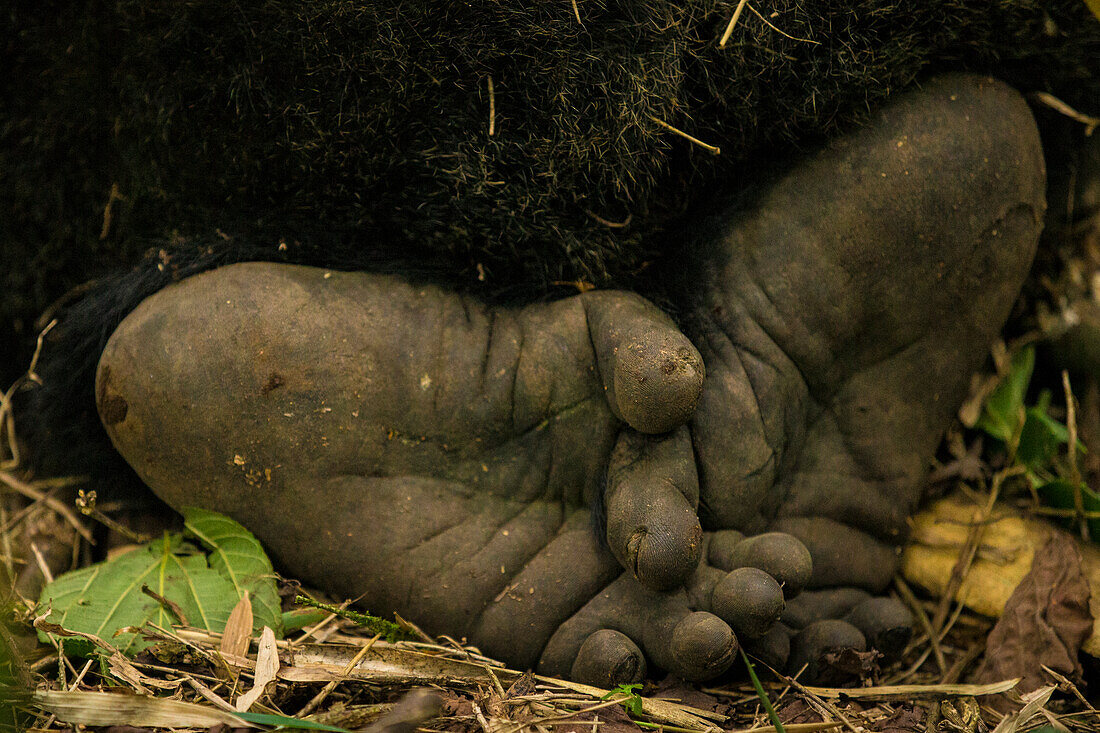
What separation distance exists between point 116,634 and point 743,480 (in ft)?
3.51

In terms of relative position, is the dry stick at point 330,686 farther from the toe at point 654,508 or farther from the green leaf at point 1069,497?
the green leaf at point 1069,497

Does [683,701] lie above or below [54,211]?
below

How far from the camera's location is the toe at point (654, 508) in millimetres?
1215

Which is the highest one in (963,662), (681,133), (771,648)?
(681,133)

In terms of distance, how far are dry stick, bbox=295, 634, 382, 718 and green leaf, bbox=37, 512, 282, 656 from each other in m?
0.17

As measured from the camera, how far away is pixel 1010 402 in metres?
1.81

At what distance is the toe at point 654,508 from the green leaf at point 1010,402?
0.87 metres

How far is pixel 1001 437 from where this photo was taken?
1785 millimetres

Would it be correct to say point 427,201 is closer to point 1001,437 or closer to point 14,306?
point 14,306

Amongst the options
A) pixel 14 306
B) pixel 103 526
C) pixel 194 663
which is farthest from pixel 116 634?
pixel 14 306

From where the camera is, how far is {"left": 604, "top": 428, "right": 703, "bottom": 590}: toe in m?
1.21

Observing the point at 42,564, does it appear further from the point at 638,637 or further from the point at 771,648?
the point at 771,648

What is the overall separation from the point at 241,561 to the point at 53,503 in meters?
0.56

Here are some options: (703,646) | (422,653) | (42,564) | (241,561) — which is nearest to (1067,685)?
(703,646)
